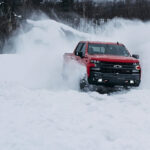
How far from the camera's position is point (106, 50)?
9.62m

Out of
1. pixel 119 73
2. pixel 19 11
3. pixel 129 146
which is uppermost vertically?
pixel 19 11

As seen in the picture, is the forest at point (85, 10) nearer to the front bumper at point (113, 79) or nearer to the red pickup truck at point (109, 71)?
the red pickup truck at point (109, 71)

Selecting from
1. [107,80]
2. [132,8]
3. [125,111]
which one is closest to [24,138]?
[125,111]

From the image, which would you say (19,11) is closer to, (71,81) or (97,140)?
(71,81)

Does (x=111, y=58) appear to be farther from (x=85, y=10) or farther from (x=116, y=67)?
(x=85, y=10)

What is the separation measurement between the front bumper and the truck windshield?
112cm

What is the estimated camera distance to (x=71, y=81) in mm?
9523

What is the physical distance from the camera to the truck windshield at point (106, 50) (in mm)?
9508

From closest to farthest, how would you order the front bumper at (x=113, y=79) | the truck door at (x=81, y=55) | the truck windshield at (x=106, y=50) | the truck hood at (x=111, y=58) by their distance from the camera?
1. the front bumper at (x=113, y=79)
2. the truck hood at (x=111, y=58)
3. the truck door at (x=81, y=55)
4. the truck windshield at (x=106, y=50)

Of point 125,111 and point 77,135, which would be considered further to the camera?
point 125,111

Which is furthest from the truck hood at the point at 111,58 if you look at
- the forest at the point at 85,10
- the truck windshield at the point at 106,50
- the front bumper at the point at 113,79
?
the forest at the point at 85,10

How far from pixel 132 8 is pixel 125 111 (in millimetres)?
61037

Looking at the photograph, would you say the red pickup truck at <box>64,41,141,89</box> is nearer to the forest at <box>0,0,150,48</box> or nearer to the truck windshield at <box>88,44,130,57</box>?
the truck windshield at <box>88,44,130,57</box>

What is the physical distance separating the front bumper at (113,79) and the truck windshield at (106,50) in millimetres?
1121
